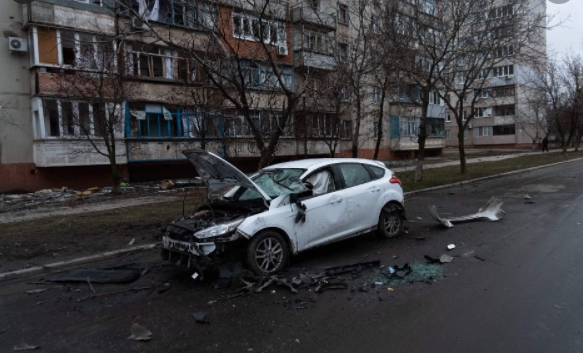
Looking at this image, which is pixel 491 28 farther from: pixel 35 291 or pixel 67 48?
pixel 67 48

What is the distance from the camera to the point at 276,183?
6402 mm

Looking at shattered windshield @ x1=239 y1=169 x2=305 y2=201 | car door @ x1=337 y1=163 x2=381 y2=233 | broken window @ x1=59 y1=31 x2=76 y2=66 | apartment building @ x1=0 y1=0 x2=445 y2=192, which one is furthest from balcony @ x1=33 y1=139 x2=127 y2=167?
car door @ x1=337 y1=163 x2=381 y2=233

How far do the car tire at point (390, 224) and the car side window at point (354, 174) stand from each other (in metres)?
0.72

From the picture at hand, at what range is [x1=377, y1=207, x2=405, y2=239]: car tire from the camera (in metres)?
7.23

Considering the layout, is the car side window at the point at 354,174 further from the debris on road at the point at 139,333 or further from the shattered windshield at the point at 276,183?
the debris on road at the point at 139,333

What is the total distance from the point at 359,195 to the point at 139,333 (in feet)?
13.1

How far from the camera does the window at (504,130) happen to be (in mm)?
54438

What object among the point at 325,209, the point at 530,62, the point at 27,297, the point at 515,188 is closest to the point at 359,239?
the point at 325,209

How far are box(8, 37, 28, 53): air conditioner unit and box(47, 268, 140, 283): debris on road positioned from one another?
15.8 meters

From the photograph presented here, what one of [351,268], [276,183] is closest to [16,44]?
[276,183]

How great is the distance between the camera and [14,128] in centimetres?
1808

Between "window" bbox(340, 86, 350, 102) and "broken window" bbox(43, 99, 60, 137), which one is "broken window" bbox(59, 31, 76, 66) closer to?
"broken window" bbox(43, 99, 60, 137)

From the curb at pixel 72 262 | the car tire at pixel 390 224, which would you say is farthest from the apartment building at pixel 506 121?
the curb at pixel 72 262

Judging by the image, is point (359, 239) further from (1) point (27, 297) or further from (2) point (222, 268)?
(1) point (27, 297)
